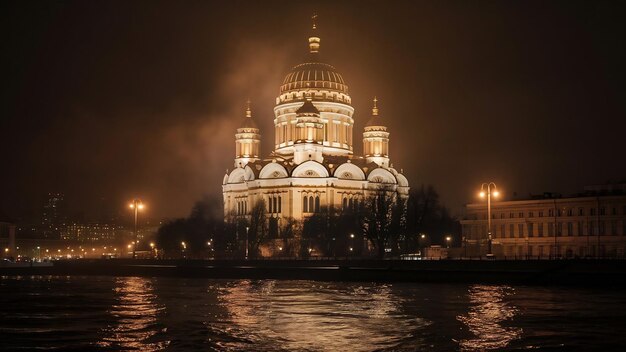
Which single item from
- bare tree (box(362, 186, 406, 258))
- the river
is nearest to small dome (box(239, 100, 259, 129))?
bare tree (box(362, 186, 406, 258))

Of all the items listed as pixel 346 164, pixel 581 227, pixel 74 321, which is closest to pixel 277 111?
pixel 346 164

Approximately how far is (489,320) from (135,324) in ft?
42.2

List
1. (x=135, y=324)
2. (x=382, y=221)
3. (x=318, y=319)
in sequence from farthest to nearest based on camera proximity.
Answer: (x=382, y=221), (x=318, y=319), (x=135, y=324)

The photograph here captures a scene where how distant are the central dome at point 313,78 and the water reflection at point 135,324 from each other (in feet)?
231

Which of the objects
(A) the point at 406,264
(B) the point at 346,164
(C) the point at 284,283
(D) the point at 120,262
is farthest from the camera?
(B) the point at 346,164

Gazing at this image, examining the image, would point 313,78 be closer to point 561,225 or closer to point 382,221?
point 382,221

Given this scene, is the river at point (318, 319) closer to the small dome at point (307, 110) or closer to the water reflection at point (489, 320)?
the water reflection at point (489, 320)

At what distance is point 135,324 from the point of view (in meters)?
36.3

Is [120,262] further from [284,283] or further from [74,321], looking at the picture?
[74,321]

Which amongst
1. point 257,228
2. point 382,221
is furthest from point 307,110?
point 382,221

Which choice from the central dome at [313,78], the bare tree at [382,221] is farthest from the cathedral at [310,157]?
the bare tree at [382,221]

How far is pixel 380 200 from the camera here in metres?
93.7

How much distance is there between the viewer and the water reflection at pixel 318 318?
31.2m

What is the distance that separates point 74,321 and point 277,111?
3462 inches
